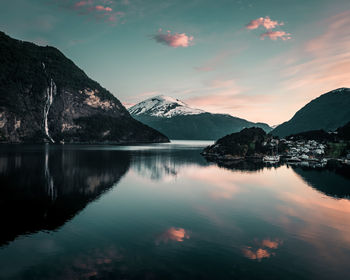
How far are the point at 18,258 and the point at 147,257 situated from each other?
11332 millimetres

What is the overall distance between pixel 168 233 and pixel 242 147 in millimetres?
125318

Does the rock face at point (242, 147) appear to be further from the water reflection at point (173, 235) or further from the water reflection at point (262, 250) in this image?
the water reflection at point (262, 250)

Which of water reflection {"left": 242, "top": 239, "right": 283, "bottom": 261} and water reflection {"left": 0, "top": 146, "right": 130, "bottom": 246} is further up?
water reflection {"left": 0, "top": 146, "right": 130, "bottom": 246}

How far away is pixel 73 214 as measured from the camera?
33.6 m

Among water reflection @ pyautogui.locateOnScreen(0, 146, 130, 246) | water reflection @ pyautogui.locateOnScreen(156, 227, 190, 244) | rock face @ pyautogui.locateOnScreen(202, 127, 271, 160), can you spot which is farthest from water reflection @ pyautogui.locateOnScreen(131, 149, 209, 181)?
water reflection @ pyautogui.locateOnScreen(156, 227, 190, 244)

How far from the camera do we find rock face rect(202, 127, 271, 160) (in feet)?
468

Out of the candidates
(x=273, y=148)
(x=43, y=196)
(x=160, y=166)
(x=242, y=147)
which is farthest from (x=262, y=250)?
(x=273, y=148)

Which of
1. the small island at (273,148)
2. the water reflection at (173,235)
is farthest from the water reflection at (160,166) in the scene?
the water reflection at (173,235)

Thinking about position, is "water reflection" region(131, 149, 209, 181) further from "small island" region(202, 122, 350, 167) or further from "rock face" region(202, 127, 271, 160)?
"rock face" region(202, 127, 271, 160)

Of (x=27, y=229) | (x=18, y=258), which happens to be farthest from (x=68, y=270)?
(x=27, y=229)

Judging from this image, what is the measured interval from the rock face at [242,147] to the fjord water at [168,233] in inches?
3473

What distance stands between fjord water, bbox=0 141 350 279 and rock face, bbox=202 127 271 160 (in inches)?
3473

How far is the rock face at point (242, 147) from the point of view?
5610 inches

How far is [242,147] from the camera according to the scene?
477ft
